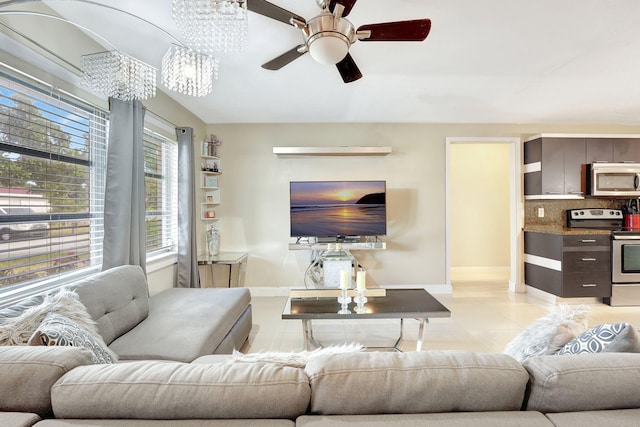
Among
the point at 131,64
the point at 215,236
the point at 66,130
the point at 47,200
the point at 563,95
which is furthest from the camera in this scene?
the point at 215,236

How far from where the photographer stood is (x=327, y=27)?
168cm

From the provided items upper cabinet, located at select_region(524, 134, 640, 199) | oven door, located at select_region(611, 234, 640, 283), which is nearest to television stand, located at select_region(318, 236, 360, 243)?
upper cabinet, located at select_region(524, 134, 640, 199)

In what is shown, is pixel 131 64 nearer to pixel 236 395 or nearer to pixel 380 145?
pixel 236 395

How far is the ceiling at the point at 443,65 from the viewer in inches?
76.9

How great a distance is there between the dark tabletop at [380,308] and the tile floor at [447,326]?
473mm

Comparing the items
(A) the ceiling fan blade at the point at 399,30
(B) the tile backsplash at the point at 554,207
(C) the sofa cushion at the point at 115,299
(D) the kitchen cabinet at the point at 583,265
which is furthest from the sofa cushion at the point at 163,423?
(B) the tile backsplash at the point at 554,207

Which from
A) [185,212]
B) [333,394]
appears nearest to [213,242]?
[185,212]

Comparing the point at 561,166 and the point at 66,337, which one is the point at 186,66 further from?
the point at 561,166

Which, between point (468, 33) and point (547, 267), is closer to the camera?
point (468, 33)

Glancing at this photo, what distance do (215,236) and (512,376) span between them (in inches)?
154

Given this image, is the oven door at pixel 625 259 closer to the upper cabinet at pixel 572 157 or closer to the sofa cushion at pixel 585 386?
the upper cabinet at pixel 572 157

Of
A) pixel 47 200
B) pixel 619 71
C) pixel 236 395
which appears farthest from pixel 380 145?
pixel 236 395

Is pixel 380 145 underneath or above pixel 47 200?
above

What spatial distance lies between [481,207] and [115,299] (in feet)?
19.1
